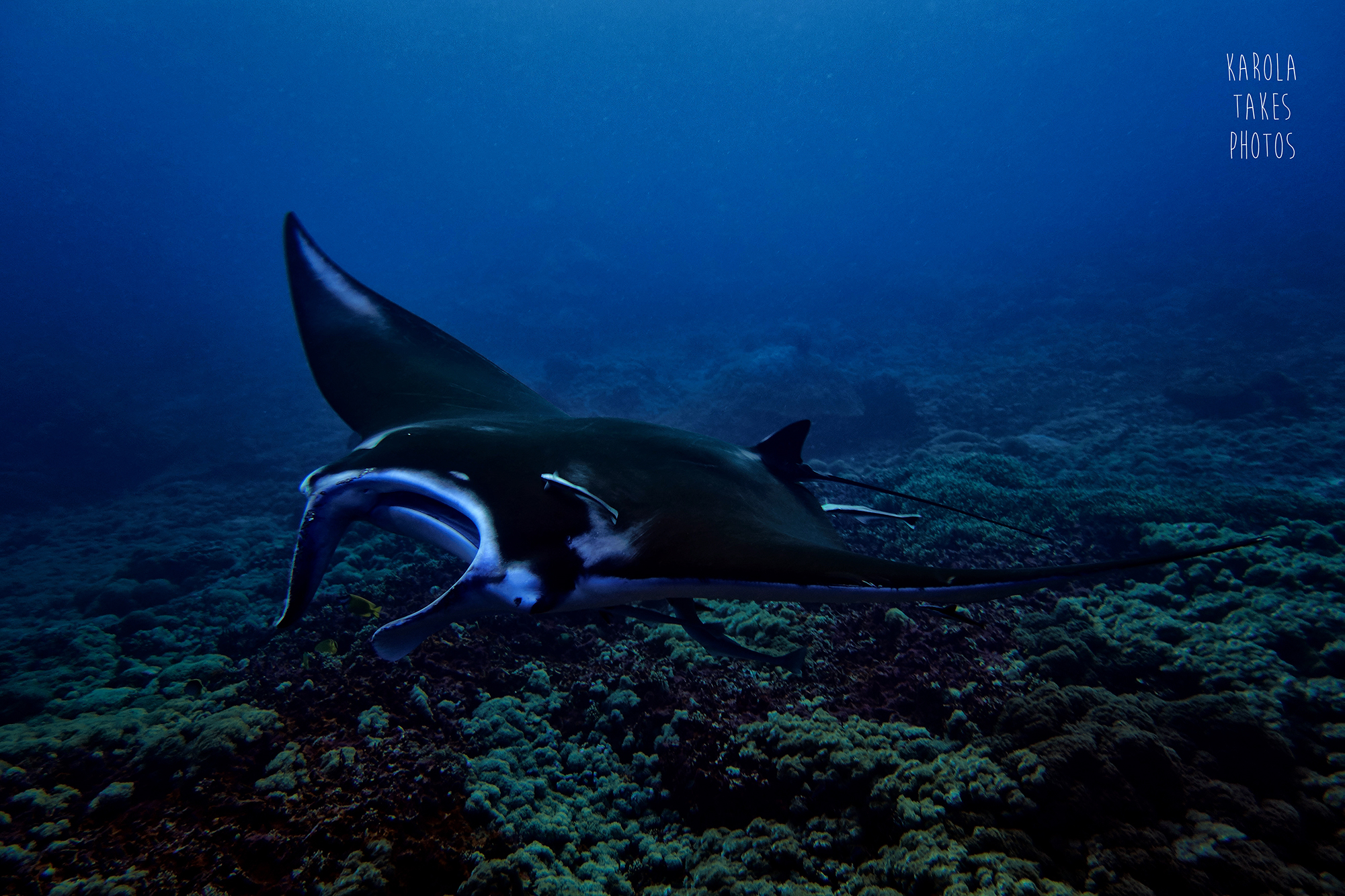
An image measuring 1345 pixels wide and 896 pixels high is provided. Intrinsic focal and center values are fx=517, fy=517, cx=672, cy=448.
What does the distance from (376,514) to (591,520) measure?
109 cm

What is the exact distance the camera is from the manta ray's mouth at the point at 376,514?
188cm

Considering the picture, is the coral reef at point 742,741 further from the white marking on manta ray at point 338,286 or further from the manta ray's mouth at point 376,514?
the white marking on manta ray at point 338,286

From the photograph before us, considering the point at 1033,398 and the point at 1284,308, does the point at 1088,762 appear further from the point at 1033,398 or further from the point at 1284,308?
the point at 1284,308

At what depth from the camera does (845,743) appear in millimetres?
2291

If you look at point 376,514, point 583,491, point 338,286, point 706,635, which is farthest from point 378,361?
point 706,635

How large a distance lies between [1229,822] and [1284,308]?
24.5 metres

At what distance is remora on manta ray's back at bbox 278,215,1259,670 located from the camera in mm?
1384

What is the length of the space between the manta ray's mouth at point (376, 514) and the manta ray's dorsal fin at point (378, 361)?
0.98m

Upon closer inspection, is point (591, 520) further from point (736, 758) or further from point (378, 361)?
point (378, 361)

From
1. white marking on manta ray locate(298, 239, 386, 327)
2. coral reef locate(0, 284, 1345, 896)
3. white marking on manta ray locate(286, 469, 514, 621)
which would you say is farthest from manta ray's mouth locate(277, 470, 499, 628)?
white marking on manta ray locate(298, 239, 386, 327)

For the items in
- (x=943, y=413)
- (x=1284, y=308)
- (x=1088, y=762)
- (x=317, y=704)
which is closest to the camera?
(x=1088, y=762)

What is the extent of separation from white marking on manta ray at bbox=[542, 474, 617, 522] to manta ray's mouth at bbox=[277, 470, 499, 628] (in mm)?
248

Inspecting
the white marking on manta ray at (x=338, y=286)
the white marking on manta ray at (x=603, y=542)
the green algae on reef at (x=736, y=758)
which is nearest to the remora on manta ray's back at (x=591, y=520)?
the white marking on manta ray at (x=603, y=542)

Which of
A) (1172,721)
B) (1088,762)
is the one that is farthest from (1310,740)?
(1088,762)
